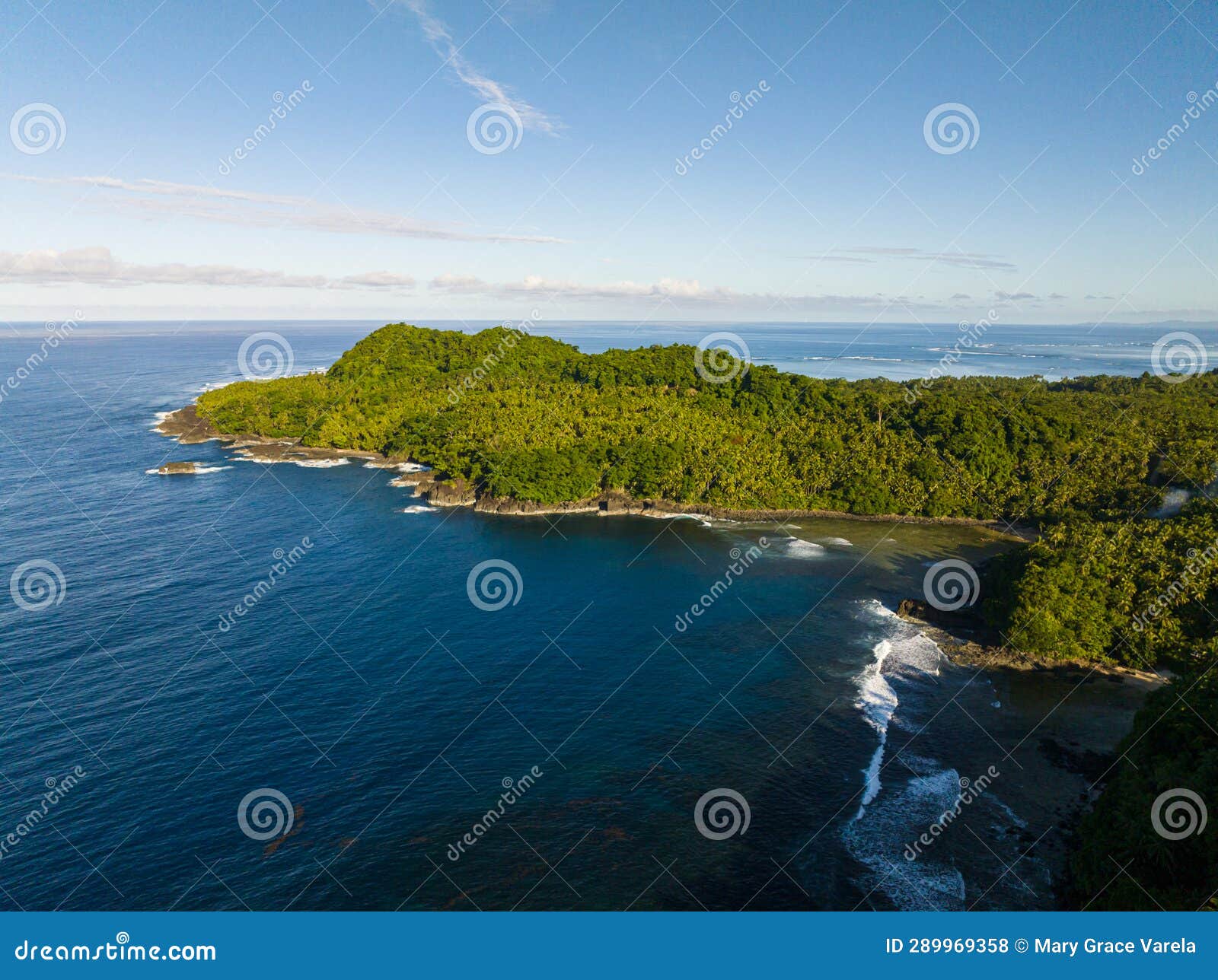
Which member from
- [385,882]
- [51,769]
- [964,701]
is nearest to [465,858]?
[385,882]

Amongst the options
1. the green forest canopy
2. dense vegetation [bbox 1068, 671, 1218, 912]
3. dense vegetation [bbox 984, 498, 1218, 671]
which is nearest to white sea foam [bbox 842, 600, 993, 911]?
dense vegetation [bbox 1068, 671, 1218, 912]

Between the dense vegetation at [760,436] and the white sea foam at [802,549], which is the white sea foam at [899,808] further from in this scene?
the dense vegetation at [760,436]

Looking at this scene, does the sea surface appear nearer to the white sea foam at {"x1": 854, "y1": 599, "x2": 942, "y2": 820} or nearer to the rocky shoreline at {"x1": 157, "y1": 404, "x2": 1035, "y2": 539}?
the white sea foam at {"x1": 854, "y1": 599, "x2": 942, "y2": 820}

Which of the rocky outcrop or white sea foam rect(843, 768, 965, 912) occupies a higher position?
the rocky outcrop

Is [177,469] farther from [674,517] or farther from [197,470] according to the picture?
[674,517]

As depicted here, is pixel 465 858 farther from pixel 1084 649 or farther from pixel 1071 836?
pixel 1084 649

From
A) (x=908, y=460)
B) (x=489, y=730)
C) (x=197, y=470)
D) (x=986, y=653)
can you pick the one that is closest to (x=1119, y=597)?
(x=986, y=653)

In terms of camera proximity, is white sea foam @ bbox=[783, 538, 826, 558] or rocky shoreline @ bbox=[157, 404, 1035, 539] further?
rocky shoreline @ bbox=[157, 404, 1035, 539]
